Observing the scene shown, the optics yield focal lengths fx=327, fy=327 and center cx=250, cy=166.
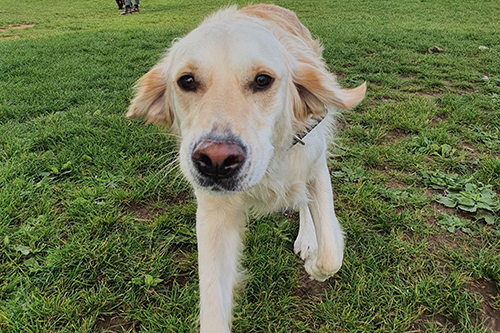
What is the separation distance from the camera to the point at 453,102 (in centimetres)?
388

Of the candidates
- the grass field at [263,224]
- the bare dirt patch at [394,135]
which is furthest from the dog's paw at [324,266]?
the bare dirt patch at [394,135]

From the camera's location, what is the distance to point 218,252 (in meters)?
1.68

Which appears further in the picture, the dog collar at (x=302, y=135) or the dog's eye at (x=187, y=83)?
the dog collar at (x=302, y=135)

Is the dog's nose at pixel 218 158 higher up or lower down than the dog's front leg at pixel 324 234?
higher up

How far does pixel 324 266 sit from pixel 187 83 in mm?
1230

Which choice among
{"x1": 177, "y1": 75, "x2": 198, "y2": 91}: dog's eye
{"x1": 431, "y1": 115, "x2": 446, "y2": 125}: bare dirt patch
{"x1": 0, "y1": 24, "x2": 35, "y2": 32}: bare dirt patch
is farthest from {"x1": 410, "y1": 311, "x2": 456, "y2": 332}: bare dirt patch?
{"x1": 0, "y1": 24, "x2": 35, "y2": 32}: bare dirt patch

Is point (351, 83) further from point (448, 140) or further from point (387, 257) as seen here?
point (387, 257)

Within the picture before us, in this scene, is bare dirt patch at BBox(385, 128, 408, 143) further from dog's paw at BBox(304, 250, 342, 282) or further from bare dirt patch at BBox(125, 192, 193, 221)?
bare dirt patch at BBox(125, 192, 193, 221)

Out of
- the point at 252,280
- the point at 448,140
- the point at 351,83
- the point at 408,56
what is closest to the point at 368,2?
the point at 408,56

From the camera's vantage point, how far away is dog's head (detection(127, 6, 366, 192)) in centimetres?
135

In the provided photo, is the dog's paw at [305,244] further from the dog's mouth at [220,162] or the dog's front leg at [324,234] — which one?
the dog's mouth at [220,162]

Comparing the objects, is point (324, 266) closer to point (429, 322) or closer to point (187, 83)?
point (429, 322)

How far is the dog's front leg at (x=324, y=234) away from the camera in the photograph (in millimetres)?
1830

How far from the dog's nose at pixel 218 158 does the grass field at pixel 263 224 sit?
3.00 feet
